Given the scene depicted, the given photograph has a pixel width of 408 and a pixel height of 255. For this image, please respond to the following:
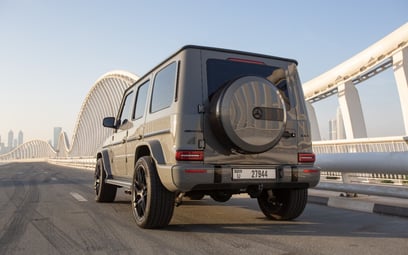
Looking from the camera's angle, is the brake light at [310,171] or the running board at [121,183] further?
the running board at [121,183]

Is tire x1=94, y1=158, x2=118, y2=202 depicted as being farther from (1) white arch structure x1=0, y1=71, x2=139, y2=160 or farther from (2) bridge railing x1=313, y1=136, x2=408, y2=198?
(1) white arch structure x1=0, y1=71, x2=139, y2=160

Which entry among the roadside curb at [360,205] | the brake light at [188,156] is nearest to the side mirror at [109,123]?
the brake light at [188,156]

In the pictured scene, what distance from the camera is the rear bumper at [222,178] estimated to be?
13.1ft

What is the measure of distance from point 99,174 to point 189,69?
405 cm

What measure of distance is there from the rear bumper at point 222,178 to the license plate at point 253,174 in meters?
0.03

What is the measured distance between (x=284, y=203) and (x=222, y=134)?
5.55 feet

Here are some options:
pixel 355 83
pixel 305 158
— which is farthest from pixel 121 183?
pixel 355 83

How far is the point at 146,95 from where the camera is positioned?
5.54 m

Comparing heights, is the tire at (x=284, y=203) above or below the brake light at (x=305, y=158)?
below

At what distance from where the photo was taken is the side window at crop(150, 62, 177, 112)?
4.54 m

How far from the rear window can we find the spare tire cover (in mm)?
235

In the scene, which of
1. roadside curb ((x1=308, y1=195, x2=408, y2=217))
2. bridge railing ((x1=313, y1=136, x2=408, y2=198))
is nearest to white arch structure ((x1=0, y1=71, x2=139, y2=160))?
bridge railing ((x1=313, y1=136, x2=408, y2=198))

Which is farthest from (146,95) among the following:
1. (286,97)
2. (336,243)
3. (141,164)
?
(336,243)

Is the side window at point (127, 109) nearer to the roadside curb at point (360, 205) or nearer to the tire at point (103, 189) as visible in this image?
the tire at point (103, 189)
